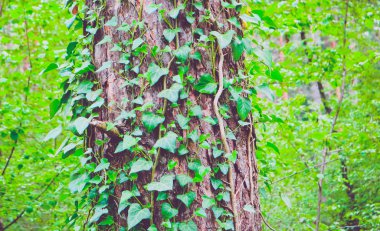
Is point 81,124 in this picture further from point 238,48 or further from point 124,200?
point 238,48

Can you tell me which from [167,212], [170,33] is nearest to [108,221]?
[167,212]

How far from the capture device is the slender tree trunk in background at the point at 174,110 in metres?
1.43

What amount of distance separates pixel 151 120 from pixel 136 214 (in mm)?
369

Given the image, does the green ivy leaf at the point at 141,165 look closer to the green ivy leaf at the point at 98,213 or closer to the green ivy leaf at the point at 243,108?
the green ivy leaf at the point at 98,213

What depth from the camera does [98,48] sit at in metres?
1.62

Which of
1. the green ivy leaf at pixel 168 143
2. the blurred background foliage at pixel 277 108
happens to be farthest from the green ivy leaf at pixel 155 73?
the blurred background foliage at pixel 277 108

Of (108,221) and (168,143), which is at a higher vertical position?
(168,143)

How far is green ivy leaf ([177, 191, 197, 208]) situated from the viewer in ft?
4.50

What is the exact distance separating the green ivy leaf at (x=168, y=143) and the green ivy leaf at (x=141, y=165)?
0.08 metres

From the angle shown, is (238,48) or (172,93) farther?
(238,48)

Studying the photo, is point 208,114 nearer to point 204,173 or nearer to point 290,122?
point 204,173

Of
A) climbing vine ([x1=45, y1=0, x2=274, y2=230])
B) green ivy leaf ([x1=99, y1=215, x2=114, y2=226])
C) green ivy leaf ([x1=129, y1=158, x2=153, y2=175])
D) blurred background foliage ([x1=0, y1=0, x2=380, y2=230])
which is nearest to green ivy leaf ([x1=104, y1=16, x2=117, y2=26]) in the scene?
climbing vine ([x1=45, y1=0, x2=274, y2=230])

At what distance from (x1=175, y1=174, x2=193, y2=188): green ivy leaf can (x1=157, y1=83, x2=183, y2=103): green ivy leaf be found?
0.30m

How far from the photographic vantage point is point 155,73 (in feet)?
4.74
